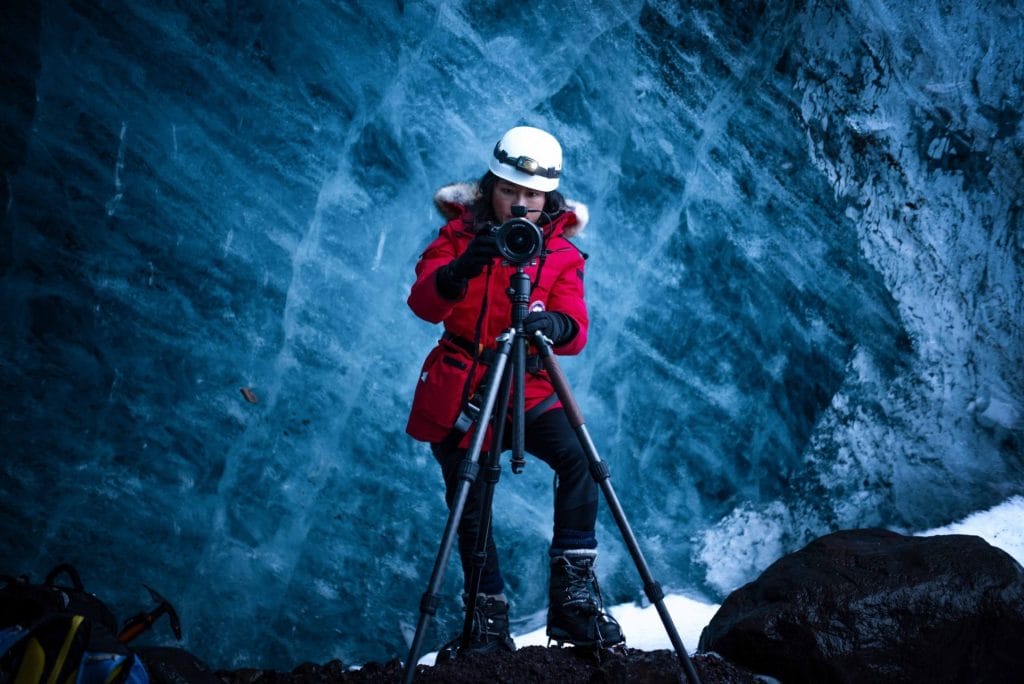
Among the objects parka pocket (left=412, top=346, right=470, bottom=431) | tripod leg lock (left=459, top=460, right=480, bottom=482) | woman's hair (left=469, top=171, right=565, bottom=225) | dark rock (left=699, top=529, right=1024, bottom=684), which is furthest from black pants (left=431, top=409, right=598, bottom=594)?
dark rock (left=699, top=529, right=1024, bottom=684)

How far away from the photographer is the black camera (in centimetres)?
244

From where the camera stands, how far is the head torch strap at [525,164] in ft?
9.30

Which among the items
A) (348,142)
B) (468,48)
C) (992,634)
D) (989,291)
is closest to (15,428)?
(348,142)

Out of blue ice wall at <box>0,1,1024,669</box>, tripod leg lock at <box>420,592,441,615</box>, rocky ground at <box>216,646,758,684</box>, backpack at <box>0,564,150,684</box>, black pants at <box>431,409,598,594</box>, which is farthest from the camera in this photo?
blue ice wall at <box>0,1,1024,669</box>

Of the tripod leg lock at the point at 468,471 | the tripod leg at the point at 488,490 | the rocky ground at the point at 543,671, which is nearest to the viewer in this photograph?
the tripod leg lock at the point at 468,471

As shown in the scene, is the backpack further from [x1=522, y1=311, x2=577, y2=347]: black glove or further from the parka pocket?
[x1=522, y1=311, x2=577, y2=347]: black glove

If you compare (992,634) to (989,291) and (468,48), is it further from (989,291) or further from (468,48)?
(468,48)

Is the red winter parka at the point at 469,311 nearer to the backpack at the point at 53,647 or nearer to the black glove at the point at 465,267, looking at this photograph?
the black glove at the point at 465,267

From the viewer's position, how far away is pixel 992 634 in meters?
3.15

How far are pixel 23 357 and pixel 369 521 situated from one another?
1.64 meters

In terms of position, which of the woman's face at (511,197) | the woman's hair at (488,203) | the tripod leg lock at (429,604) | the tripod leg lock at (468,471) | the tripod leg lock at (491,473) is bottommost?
the tripod leg lock at (429,604)

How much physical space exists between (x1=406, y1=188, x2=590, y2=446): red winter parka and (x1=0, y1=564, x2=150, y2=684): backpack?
3.56ft

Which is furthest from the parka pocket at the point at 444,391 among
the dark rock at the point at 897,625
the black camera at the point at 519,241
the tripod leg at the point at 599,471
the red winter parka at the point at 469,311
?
the dark rock at the point at 897,625

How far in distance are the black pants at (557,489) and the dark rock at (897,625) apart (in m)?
0.99
